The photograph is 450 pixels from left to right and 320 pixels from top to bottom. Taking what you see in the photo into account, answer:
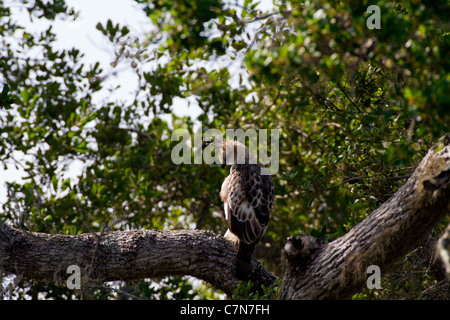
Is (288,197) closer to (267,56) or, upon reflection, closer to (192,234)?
(192,234)

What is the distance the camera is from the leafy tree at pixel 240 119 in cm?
266

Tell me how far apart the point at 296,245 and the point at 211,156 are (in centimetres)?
283

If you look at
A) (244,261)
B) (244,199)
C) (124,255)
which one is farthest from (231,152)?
(124,255)

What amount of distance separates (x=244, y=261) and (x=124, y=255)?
1071 mm

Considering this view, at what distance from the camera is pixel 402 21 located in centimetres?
268

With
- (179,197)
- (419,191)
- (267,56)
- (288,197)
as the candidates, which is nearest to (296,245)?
(419,191)

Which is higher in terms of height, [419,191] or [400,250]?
[419,191]

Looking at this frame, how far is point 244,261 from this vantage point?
460 centimetres

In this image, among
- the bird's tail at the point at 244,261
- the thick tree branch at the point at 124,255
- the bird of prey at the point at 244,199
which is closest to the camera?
the thick tree branch at the point at 124,255

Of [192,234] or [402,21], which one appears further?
[192,234]

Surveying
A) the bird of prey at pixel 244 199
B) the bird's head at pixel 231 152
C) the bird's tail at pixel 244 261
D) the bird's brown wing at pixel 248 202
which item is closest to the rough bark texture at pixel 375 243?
the bird's tail at pixel 244 261

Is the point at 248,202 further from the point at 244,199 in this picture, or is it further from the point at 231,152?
the point at 231,152

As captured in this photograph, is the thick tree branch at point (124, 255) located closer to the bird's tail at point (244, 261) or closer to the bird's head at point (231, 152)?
the bird's tail at point (244, 261)

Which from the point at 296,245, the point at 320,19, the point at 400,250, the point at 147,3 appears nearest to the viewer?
the point at 320,19
